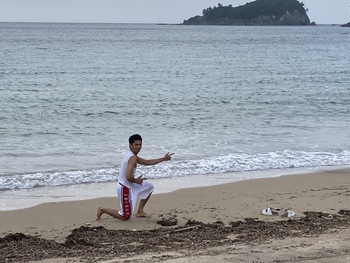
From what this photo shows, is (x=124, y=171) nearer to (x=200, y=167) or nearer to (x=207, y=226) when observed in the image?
(x=207, y=226)

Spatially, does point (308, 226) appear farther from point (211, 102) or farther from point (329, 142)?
point (211, 102)

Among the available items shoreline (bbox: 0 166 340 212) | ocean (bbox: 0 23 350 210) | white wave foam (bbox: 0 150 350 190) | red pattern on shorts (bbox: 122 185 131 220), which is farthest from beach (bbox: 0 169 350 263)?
white wave foam (bbox: 0 150 350 190)

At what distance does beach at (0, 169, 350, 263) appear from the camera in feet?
22.6

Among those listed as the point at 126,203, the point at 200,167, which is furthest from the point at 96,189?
the point at 200,167

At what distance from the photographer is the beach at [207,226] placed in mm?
6883

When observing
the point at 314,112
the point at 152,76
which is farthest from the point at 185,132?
the point at 152,76

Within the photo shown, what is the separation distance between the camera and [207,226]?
8.59 metres

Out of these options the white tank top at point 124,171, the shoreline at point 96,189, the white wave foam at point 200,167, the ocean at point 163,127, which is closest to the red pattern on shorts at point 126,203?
the white tank top at point 124,171

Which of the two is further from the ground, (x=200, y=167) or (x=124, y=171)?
(x=124, y=171)

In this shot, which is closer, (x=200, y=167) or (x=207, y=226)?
(x=207, y=226)

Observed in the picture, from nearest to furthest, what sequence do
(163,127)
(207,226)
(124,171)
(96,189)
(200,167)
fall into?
(207,226)
(124,171)
(96,189)
(200,167)
(163,127)

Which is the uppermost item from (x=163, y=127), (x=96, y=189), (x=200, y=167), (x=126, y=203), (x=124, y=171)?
(x=124, y=171)

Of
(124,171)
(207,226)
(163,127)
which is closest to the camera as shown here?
(207,226)

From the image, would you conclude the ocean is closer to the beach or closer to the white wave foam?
the white wave foam
